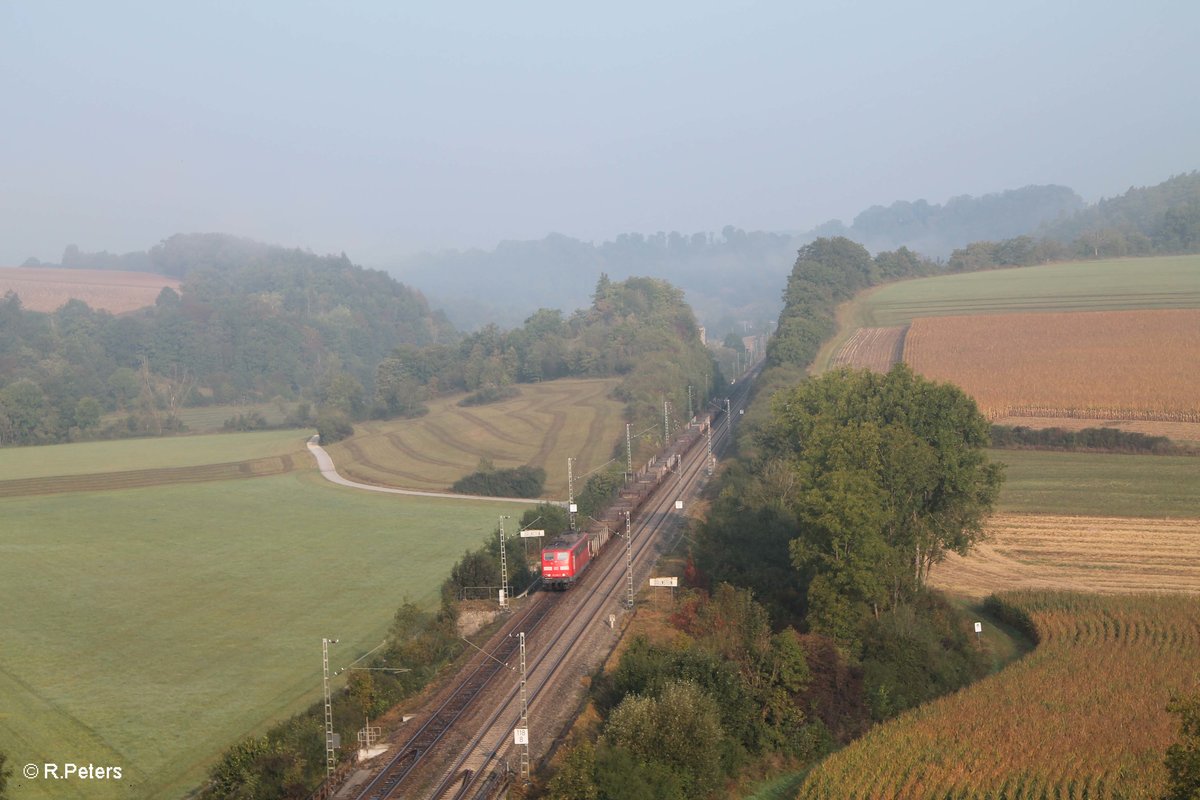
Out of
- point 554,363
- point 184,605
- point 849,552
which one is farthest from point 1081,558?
point 554,363

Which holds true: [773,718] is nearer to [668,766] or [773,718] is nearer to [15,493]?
[668,766]

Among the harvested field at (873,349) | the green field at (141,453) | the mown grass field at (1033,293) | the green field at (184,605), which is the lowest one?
the green field at (141,453)

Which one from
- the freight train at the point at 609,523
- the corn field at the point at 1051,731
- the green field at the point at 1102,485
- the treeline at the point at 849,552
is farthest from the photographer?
the green field at the point at 1102,485

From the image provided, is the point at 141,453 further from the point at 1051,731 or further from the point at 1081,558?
the point at 1051,731

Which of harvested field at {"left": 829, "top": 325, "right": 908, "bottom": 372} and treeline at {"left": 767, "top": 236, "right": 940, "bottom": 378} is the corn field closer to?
harvested field at {"left": 829, "top": 325, "right": 908, "bottom": 372}

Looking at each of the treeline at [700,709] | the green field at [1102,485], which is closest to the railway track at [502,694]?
the treeline at [700,709]

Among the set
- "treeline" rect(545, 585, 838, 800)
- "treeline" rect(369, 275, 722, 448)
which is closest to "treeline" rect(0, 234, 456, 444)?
"treeline" rect(369, 275, 722, 448)

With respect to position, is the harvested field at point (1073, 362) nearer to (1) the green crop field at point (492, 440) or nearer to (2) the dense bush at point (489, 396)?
(1) the green crop field at point (492, 440)
